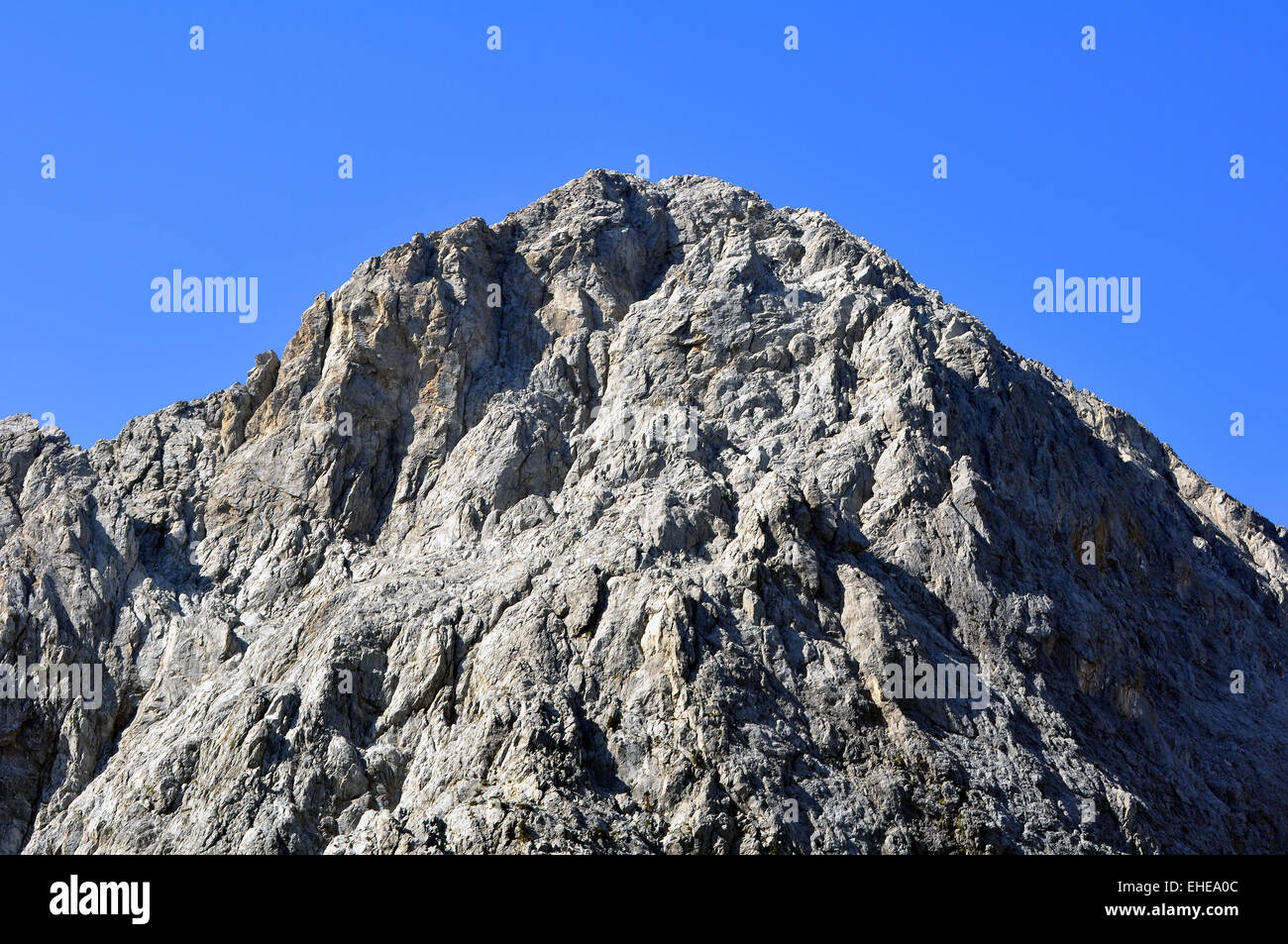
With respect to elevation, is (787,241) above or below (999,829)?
above

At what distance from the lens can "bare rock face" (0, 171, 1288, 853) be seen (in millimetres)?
61812

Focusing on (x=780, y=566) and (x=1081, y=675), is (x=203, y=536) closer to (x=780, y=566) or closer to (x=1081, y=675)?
(x=780, y=566)

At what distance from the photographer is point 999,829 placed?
60.7 metres

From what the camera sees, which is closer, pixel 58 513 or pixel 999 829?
pixel 999 829

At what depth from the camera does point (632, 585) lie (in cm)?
6806

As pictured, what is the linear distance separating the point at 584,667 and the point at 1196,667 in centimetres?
3868

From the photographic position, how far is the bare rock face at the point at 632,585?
61812mm
